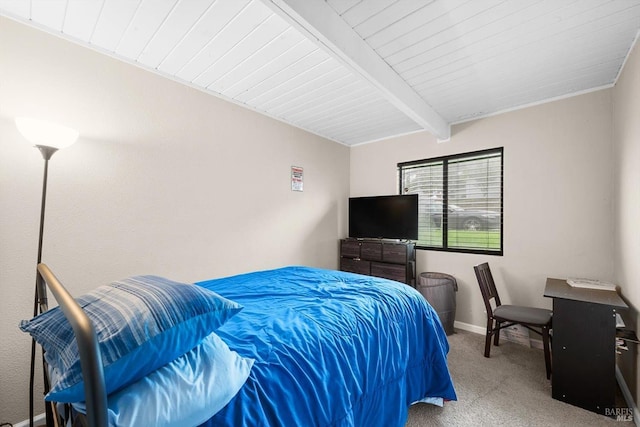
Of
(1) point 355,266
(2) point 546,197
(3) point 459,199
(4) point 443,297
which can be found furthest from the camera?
(1) point 355,266

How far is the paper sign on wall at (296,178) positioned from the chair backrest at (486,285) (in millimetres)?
2199

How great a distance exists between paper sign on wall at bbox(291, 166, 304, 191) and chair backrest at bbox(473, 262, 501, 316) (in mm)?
2199

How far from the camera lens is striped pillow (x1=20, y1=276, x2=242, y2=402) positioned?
636 mm

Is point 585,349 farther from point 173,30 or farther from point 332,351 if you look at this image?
point 173,30

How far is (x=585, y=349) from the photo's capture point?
1837 mm

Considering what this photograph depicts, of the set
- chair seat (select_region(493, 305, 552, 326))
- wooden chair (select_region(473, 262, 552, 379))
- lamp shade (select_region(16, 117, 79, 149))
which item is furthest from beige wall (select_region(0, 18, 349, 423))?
chair seat (select_region(493, 305, 552, 326))

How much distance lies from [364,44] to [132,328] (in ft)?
6.73

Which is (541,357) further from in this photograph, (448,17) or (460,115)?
(448,17)

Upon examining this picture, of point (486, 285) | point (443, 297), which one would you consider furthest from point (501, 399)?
point (443, 297)

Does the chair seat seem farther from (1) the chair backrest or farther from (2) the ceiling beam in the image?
(2) the ceiling beam

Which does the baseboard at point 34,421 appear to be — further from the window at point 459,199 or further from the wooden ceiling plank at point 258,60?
the window at point 459,199

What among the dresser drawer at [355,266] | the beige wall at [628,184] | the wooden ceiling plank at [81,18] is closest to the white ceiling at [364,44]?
the wooden ceiling plank at [81,18]

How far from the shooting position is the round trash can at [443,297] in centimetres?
311

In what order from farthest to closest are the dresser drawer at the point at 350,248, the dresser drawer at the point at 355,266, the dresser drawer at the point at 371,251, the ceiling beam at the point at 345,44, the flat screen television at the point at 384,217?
1. the dresser drawer at the point at 350,248
2. the dresser drawer at the point at 355,266
3. the dresser drawer at the point at 371,251
4. the flat screen television at the point at 384,217
5. the ceiling beam at the point at 345,44
